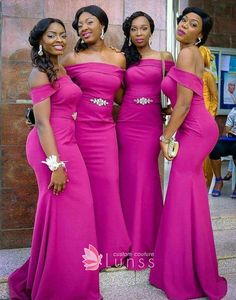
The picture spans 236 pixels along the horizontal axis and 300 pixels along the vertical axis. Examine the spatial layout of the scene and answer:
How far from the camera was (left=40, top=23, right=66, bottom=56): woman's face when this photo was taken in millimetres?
2734

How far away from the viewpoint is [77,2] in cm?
371

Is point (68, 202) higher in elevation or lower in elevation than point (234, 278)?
higher

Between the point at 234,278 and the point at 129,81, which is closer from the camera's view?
the point at 129,81

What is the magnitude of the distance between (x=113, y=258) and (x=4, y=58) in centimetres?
184

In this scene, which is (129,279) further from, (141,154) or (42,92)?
(42,92)

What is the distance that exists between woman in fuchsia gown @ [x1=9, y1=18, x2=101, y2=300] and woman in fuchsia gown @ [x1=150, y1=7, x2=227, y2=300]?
23.3 inches

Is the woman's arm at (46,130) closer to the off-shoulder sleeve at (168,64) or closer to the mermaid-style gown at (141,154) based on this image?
the mermaid-style gown at (141,154)

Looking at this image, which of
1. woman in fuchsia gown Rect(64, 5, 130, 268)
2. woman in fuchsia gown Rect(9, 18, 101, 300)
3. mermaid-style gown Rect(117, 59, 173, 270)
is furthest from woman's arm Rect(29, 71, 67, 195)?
mermaid-style gown Rect(117, 59, 173, 270)

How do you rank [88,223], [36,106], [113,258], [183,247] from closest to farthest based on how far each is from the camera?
[36,106], [88,223], [183,247], [113,258]

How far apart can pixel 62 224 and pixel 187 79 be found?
4.16 feet

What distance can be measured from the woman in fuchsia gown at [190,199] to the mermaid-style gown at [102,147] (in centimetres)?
37

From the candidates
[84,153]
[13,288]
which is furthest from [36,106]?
[13,288]

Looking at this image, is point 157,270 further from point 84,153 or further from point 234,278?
point 84,153

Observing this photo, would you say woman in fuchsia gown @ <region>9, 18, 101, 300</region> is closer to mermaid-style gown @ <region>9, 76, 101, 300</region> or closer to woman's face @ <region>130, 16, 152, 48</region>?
mermaid-style gown @ <region>9, 76, 101, 300</region>
